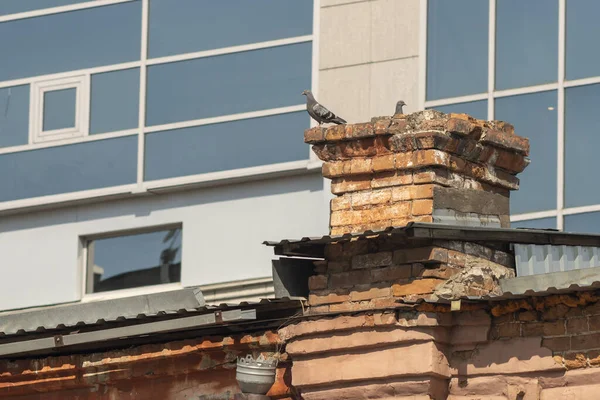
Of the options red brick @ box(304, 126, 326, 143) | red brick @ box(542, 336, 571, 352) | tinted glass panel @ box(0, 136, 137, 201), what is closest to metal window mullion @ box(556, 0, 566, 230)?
tinted glass panel @ box(0, 136, 137, 201)

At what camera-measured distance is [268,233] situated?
2034cm

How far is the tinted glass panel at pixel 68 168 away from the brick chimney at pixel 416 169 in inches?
392

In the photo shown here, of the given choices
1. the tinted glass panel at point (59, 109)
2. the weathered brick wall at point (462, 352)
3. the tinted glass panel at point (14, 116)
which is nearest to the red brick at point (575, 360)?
the weathered brick wall at point (462, 352)

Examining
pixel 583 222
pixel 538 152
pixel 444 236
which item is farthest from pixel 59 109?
pixel 444 236

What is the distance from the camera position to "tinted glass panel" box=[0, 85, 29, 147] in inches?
869

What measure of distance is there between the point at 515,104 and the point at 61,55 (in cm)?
592

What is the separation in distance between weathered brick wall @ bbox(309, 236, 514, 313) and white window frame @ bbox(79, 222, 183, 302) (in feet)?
32.4

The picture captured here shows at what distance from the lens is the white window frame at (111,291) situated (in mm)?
20984

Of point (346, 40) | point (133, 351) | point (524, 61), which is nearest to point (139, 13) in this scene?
point (346, 40)

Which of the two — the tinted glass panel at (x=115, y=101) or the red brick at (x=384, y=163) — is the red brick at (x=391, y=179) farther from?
the tinted glass panel at (x=115, y=101)

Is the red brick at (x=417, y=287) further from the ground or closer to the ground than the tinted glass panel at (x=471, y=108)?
closer to the ground

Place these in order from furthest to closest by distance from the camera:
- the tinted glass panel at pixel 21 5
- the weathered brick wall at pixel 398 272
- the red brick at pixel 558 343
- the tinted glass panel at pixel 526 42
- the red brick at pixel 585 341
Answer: the tinted glass panel at pixel 21 5, the tinted glass panel at pixel 526 42, the weathered brick wall at pixel 398 272, the red brick at pixel 558 343, the red brick at pixel 585 341

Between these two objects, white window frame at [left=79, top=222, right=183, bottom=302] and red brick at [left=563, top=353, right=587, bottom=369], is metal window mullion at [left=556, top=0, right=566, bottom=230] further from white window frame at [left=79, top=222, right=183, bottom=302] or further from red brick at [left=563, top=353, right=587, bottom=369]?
red brick at [left=563, top=353, right=587, bottom=369]

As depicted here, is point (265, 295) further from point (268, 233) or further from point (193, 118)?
point (193, 118)
